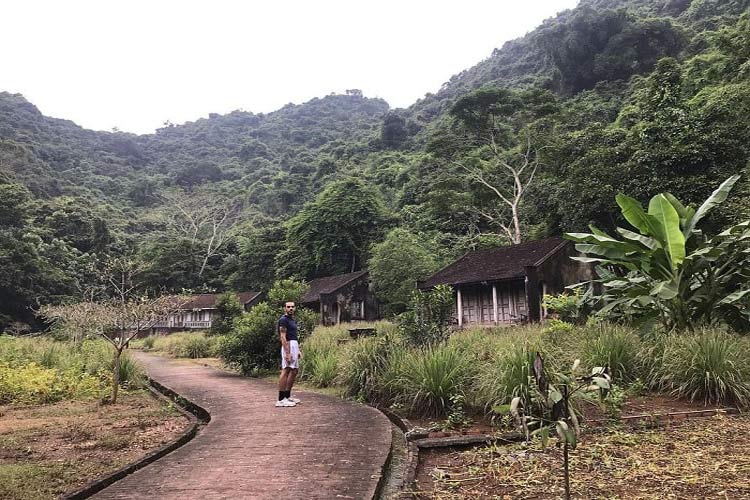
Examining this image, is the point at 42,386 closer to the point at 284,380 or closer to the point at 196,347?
the point at 284,380

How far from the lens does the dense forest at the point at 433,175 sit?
22234mm

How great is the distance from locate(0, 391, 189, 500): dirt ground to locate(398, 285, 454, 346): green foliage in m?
4.32

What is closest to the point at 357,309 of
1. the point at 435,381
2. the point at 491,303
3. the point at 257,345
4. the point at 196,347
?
the point at 196,347

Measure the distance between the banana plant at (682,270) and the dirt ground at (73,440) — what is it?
25.4 feet

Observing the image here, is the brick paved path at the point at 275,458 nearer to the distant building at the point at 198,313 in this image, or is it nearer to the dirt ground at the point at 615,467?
the dirt ground at the point at 615,467

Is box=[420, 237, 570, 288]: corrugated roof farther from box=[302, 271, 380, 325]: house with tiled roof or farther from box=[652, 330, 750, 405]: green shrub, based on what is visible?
box=[652, 330, 750, 405]: green shrub

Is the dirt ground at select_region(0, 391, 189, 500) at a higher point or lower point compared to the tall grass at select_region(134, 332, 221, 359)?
lower

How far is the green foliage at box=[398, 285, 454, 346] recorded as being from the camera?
33.0ft

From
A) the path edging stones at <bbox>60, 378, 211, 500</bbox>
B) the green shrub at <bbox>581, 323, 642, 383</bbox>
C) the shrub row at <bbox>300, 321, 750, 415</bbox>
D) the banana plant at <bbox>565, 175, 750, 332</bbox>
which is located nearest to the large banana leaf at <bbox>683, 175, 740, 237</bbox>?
the banana plant at <bbox>565, 175, 750, 332</bbox>

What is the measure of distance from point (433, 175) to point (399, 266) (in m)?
7.82

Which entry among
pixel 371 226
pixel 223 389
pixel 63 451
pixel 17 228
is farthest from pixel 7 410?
pixel 17 228

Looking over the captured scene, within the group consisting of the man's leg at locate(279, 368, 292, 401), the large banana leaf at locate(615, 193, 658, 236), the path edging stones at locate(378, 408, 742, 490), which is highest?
the large banana leaf at locate(615, 193, 658, 236)

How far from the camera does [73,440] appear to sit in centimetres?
695

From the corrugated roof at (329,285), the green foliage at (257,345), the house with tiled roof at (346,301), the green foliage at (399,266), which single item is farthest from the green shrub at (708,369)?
the corrugated roof at (329,285)
